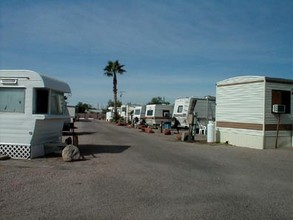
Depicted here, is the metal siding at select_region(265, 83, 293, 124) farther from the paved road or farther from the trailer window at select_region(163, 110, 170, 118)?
the trailer window at select_region(163, 110, 170, 118)

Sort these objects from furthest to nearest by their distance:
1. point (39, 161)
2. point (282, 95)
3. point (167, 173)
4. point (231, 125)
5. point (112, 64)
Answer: point (112, 64), point (231, 125), point (282, 95), point (39, 161), point (167, 173)

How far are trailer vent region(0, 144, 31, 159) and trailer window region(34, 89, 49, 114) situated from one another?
1.30m

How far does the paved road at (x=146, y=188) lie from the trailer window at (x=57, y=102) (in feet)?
6.16

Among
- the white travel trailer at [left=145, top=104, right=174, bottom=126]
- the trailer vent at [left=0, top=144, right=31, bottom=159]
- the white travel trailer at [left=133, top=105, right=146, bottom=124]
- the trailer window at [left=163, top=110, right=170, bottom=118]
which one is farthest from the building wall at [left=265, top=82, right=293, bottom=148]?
the white travel trailer at [left=133, top=105, right=146, bottom=124]

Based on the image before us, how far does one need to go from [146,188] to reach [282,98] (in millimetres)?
→ 12592

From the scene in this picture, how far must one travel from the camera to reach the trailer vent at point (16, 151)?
1349 cm

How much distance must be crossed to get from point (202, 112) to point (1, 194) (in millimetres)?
25552

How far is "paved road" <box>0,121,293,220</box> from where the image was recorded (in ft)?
22.2

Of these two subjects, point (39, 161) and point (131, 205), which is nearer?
point (131, 205)

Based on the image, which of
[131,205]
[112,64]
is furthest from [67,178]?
[112,64]

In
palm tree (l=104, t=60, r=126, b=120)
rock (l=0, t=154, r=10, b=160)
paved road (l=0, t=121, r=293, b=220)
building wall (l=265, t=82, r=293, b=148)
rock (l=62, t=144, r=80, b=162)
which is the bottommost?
paved road (l=0, t=121, r=293, b=220)

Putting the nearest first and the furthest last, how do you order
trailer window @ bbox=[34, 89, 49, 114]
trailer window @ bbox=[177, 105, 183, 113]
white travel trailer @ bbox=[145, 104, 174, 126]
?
1. trailer window @ bbox=[34, 89, 49, 114]
2. trailer window @ bbox=[177, 105, 183, 113]
3. white travel trailer @ bbox=[145, 104, 174, 126]

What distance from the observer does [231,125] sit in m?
20.9

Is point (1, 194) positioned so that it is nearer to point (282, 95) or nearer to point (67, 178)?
point (67, 178)
